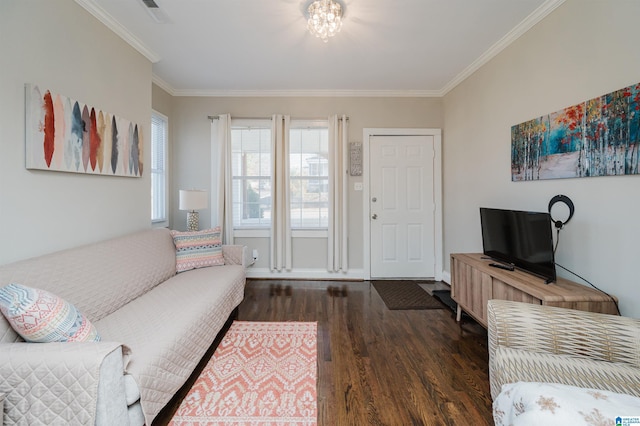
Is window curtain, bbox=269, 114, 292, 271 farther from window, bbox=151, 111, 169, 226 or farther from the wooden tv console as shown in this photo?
the wooden tv console

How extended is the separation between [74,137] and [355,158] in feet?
9.53

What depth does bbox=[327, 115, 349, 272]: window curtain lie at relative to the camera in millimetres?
3691

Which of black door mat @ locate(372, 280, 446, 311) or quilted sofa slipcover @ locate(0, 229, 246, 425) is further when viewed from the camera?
black door mat @ locate(372, 280, 446, 311)

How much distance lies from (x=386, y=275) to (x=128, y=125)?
136 inches

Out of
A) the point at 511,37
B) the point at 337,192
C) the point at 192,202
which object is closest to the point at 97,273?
the point at 192,202

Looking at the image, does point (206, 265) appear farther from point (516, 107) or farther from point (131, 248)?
point (516, 107)

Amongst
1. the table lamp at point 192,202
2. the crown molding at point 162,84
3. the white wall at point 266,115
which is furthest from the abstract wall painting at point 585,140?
the crown molding at point 162,84

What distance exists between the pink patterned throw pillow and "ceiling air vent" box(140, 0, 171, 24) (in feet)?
6.10

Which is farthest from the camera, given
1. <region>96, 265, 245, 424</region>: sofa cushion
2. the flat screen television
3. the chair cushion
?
the flat screen television

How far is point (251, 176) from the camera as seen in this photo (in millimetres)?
3807

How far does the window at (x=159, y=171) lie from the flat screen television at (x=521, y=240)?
147 inches

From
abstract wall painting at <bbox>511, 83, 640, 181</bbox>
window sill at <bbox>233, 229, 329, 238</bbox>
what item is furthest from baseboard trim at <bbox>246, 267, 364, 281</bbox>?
abstract wall painting at <bbox>511, 83, 640, 181</bbox>

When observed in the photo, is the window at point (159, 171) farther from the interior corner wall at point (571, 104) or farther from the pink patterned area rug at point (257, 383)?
the interior corner wall at point (571, 104)

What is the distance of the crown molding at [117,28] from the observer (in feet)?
6.63
